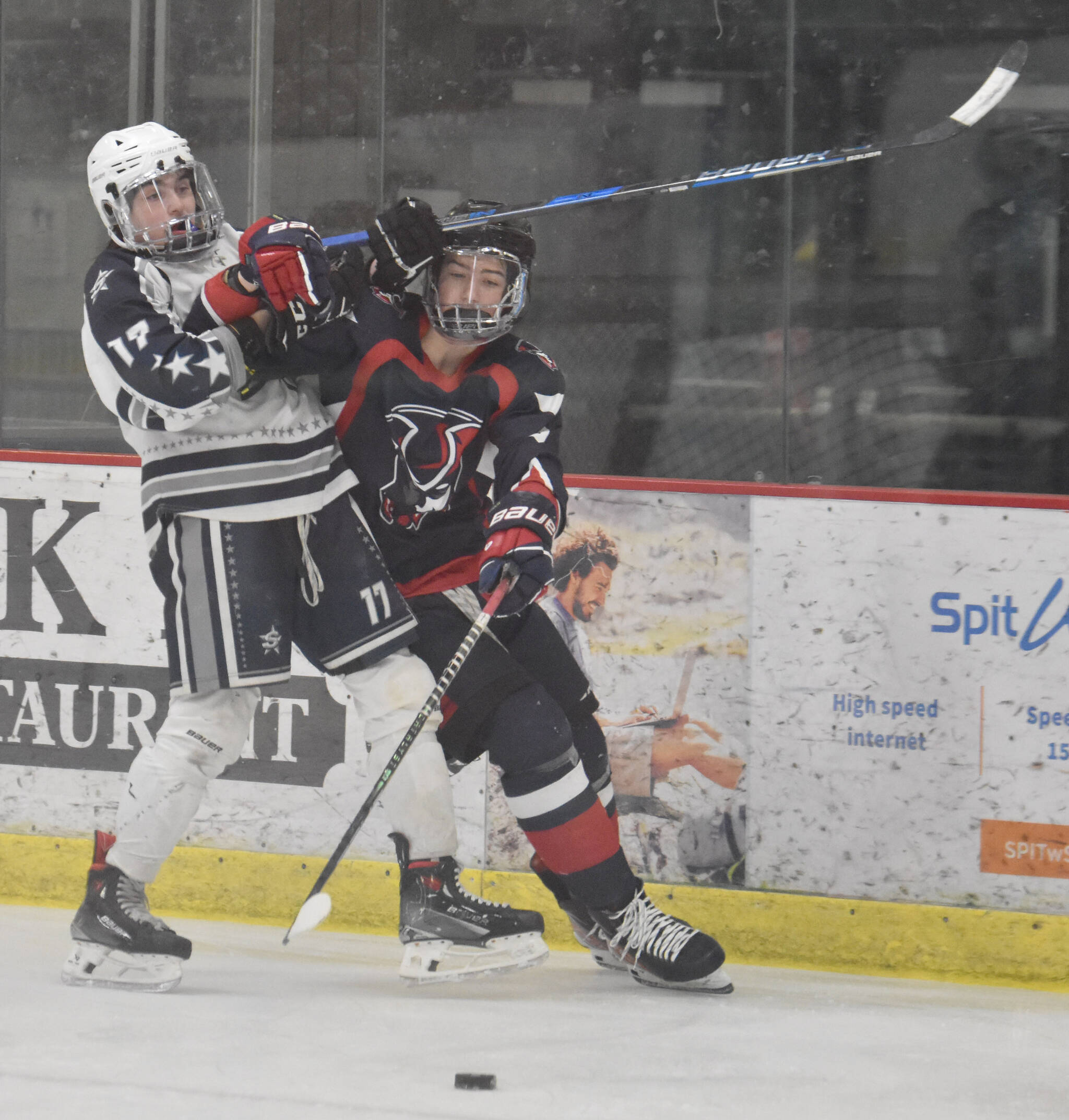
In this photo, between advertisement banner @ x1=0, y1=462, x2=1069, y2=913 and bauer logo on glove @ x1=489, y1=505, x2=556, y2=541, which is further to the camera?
advertisement banner @ x1=0, y1=462, x2=1069, y2=913

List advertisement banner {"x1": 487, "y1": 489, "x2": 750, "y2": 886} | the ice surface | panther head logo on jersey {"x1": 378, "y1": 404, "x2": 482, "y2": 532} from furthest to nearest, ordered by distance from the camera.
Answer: advertisement banner {"x1": 487, "y1": 489, "x2": 750, "y2": 886}
panther head logo on jersey {"x1": 378, "y1": 404, "x2": 482, "y2": 532}
the ice surface

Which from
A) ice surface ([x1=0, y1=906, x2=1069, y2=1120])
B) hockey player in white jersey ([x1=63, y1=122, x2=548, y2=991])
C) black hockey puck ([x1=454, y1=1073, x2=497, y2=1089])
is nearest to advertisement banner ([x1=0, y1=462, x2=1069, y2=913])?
ice surface ([x1=0, y1=906, x2=1069, y2=1120])

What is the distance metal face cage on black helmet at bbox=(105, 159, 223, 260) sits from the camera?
6.71 ft

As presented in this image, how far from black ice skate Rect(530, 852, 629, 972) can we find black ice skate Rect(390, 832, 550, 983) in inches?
6.4

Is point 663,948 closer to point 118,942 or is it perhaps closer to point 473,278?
point 118,942

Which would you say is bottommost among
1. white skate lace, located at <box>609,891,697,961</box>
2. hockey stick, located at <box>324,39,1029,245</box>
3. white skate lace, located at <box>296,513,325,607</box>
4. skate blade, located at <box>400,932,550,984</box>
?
skate blade, located at <box>400,932,550,984</box>

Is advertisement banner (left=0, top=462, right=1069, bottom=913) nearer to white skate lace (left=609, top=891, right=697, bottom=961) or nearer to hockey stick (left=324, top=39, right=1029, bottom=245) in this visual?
white skate lace (left=609, top=891, right=697, bottom=961)

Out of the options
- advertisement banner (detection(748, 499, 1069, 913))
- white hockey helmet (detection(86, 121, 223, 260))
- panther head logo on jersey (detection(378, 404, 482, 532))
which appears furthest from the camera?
advertisement banner (detection(748, 499, 1069, 913))

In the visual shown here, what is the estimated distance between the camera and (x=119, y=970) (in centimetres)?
219

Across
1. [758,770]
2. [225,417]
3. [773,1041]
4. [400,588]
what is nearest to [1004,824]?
[758,770]

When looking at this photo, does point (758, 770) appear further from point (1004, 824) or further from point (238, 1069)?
point (238, 1069)

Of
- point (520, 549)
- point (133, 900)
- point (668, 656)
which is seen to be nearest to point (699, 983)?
point (668, 656)

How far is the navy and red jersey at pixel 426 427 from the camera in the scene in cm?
215

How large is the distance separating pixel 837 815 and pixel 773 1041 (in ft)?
1.99
